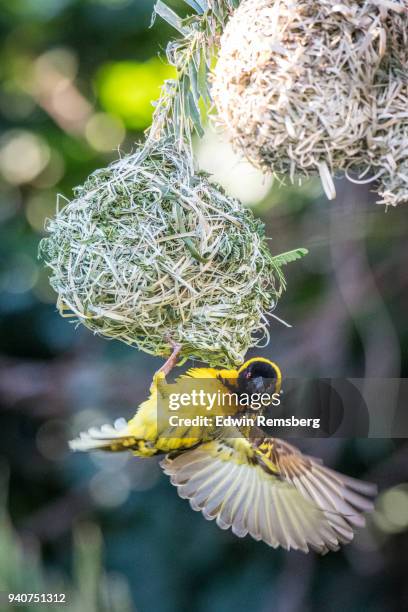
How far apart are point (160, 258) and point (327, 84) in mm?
393

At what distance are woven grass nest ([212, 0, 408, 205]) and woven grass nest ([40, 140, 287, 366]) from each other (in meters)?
0.18

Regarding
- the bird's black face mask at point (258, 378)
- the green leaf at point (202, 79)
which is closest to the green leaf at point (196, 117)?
the green leaf at point (202, 79)

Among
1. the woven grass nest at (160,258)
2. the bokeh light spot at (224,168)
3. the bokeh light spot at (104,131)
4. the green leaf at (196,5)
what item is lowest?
the woven grass nest at (160,258)

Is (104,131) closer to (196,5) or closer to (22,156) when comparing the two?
(22,156)

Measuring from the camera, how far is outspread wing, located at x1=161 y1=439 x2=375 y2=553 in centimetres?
177

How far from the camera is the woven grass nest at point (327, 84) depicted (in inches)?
50.6

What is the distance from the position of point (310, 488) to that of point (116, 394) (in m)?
Answer: 1.33

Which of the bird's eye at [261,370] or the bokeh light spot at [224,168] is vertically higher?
the bokeh light spot at [224,168]

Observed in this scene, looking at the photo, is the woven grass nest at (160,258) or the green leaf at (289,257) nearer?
the woven grass nest at (160,258)

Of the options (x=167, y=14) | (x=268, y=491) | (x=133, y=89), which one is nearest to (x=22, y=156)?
(x=133, y=89)

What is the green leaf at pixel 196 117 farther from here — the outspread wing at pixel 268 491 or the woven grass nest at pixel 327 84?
the outspread wing at pixel 268 491

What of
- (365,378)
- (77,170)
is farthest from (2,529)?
(77,170)

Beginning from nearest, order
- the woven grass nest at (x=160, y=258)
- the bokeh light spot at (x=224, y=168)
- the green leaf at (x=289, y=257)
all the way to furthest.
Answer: the woven grass nest at (x=160, y=258) < the green leaf at (x=289, y=257) < the bokeh light spot at (x=224, y=168)

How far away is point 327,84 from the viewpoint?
1.31 metres
